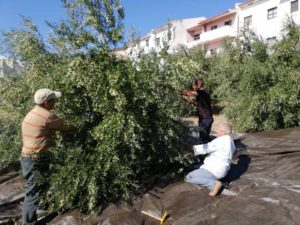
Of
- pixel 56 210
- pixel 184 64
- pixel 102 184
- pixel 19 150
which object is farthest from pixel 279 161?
pixel 19 150

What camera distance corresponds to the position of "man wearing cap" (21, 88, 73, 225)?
4.13m

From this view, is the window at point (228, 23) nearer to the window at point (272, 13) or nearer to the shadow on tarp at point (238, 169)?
the window at point (272, 13)

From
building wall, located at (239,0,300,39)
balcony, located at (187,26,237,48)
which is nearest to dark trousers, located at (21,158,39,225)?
building wall, located at (239,0,300,39)

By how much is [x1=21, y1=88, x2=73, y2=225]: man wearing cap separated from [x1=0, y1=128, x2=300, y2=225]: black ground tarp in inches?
11.7

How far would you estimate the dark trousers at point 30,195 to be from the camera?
4223 millimetres

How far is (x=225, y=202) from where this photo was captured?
13.5 ft

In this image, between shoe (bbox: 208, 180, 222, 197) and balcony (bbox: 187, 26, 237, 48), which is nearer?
shoe (bbox: 208, 180, 222, 197)

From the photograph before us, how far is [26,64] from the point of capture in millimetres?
5359

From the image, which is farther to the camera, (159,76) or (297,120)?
(297,120)

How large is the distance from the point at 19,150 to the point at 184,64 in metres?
3.13

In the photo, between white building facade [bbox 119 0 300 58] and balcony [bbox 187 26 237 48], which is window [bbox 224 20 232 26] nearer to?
white building facade [bbox 119 0 300 58]

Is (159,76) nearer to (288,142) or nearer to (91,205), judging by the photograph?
(91,205)

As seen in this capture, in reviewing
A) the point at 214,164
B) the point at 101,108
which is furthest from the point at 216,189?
the point at 101,108

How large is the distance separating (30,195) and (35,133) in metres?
0.81
